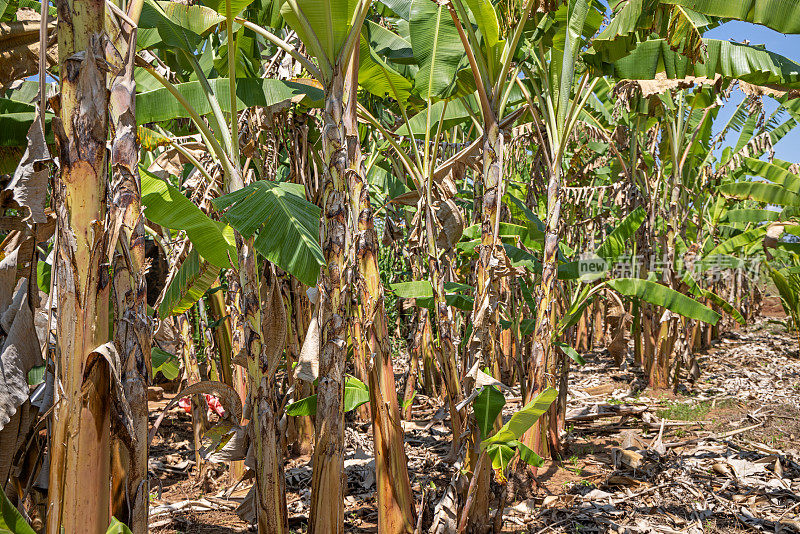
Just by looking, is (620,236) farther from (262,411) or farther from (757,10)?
(262,411)

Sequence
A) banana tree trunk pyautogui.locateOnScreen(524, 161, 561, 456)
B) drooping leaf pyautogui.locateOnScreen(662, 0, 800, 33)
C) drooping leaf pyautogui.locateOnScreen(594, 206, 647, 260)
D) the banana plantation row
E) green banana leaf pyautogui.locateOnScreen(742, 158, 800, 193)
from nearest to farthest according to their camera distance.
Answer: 1. the banana plantation row
2. drooping leaf pyautogui.locateOnScreen(662, 0, 800, 33)
3. banana tree trunk pyautogui.locateOnScreen(524, 161, 561, 456)
4. drooping leaf pyautogui.locateOnScreen(594, 206, 647, 260)
5. green banana leaf pyautogui.locateOnScreen(742, 158, 800, 193)

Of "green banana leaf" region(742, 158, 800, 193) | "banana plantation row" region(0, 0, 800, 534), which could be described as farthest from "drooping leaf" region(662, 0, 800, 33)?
"green banana leaf" region(742, 158, 800, 193)

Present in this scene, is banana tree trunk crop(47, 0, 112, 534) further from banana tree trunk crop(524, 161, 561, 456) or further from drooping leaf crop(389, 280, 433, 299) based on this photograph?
banana tree trunk crop(524, 161, 561, 456)

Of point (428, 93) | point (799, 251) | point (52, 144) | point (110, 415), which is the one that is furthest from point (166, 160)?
point (799, 251)

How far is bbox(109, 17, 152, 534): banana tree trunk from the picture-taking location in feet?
6.18

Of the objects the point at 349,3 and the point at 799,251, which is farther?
the point at 799,251

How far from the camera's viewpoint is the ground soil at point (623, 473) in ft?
13.1

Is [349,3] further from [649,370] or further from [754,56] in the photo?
[649,370]

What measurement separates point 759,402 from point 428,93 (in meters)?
6.06

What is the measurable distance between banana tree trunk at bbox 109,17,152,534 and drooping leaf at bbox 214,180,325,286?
0.81 m

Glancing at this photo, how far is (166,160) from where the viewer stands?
424 cm

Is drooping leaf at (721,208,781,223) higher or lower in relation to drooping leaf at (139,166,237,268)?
lower

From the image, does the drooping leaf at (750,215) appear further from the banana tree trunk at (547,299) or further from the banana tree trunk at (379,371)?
the banana tree trunk at (379,371)

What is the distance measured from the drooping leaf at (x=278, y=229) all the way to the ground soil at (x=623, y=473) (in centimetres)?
151
